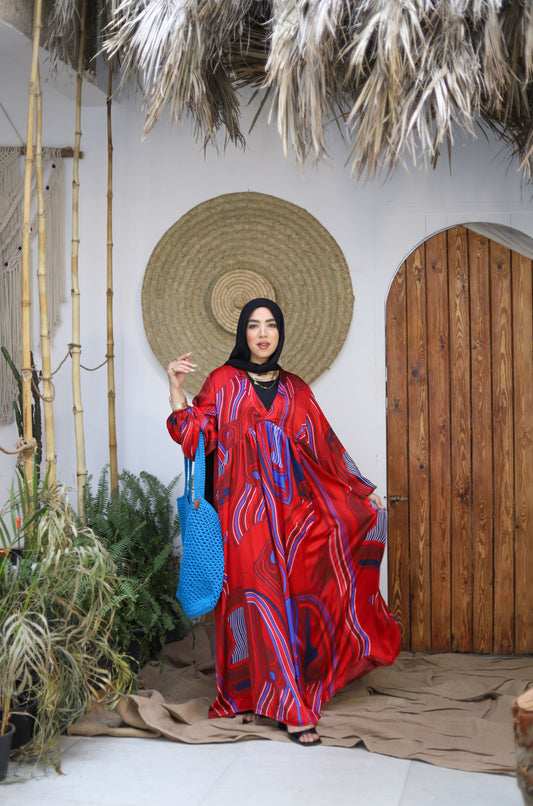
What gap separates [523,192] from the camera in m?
3.46

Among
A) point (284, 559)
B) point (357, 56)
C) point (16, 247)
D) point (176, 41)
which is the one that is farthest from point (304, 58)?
point (16, 247)

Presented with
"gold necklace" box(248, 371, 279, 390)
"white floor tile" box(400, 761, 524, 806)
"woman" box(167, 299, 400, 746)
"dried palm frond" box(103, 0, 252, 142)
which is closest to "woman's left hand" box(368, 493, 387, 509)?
"woman" box(167, 299, 400, 746)

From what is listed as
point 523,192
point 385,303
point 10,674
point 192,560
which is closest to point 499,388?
point 385,303

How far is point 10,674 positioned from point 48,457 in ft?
2.64

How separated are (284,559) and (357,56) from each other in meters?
1.63

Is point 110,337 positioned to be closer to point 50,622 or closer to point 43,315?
point 43,315

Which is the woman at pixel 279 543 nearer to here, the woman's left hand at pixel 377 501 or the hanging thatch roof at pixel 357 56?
the woman's left hand at pixel 377 501

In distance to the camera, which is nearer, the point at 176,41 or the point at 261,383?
the point at 176,41

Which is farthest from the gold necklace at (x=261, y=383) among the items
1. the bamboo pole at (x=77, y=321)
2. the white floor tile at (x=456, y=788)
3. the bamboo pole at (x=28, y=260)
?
the white floor tile at (x=456, y=788)

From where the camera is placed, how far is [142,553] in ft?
10.8

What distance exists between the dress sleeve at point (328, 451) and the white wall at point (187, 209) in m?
0.52

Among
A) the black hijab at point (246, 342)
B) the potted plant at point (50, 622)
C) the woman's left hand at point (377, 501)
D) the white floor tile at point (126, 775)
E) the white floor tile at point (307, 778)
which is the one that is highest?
the black hijab at point (246, 342)

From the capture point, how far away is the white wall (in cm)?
352

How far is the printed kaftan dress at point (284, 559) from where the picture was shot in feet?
8.89
